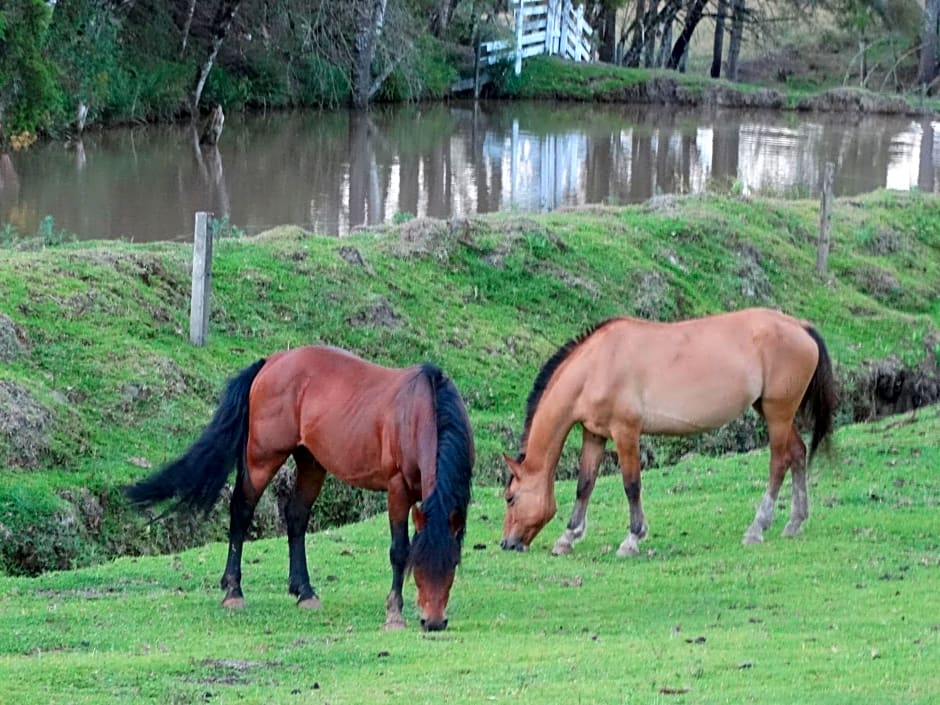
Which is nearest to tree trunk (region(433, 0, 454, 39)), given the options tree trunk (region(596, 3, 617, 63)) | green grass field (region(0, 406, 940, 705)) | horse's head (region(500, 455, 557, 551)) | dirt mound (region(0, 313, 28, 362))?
tree trunk (region(596, 3, 617, 63))

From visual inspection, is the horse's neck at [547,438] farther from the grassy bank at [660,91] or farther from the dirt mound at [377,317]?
the grassy bank at [660,91]

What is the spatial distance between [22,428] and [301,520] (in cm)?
404

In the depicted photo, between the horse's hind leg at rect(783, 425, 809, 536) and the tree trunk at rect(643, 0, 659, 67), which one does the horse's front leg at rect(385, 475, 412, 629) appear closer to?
the horse's hind leg at rect(783, 425, 809, 536)

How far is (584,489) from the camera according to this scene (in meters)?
10.2

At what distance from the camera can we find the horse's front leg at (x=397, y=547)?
764cm

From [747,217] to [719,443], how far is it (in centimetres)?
683

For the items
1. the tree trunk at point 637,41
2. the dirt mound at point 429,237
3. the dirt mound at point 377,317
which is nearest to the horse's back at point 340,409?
the dirt mound at point 377,317

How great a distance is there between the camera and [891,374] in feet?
59.2

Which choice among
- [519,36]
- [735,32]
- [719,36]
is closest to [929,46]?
[735,32]

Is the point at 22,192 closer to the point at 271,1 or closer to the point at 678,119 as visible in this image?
the point at 271,1

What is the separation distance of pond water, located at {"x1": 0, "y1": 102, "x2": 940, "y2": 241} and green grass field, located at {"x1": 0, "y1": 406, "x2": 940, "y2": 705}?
1100 centimetres

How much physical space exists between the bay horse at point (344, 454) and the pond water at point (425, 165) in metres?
12.4

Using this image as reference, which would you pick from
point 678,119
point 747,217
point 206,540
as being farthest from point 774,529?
point 678,119

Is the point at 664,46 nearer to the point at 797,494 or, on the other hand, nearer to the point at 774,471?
the point at 774,471
